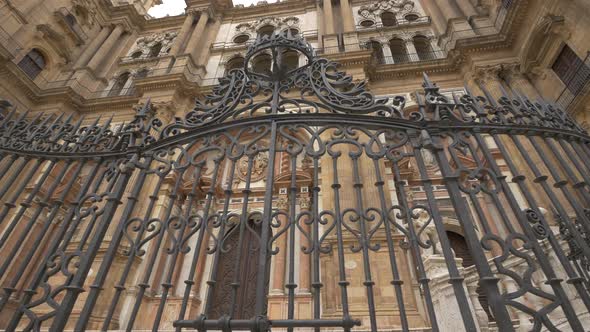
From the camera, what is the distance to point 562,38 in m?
8.03

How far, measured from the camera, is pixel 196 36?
15.7 metres

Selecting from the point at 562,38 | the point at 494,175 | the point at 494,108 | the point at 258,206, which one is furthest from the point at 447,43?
the point at 494,175

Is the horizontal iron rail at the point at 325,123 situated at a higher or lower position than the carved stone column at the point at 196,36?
lower

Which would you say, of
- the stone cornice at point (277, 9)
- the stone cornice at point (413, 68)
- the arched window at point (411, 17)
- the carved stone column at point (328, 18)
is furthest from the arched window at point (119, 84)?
the arched window at point (411, 17)

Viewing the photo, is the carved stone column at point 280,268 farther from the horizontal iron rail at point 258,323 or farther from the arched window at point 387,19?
the arched window at point 387,19

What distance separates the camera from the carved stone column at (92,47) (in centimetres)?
1513

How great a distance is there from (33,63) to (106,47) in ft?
12.4

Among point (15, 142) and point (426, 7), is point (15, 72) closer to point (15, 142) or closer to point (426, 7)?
point (15, 142)

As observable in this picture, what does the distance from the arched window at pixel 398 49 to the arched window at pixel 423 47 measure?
0.61 meters

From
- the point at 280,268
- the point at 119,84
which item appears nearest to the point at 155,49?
the point at 119,84

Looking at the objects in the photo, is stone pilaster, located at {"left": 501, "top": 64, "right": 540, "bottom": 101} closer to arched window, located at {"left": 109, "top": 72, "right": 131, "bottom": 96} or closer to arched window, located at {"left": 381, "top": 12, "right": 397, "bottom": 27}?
arched window, located at {"left": 381, "top": 12, "right": 397, "bottom": 27}

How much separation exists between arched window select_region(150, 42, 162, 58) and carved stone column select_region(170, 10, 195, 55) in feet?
6.36

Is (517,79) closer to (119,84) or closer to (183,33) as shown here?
(183,33)

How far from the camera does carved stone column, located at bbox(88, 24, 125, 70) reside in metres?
15.1
